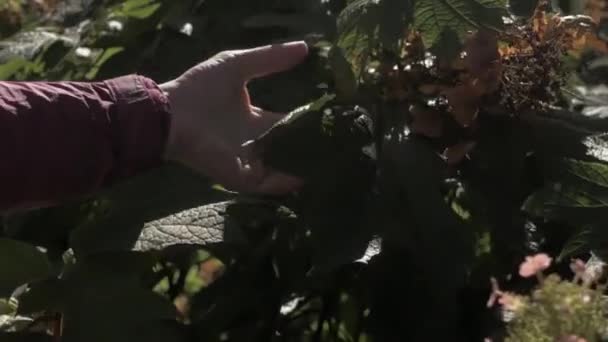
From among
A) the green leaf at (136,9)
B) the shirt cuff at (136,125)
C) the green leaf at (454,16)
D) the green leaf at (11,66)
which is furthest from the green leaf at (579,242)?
the green leaf at (11,66)

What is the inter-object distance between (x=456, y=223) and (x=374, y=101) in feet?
0.51

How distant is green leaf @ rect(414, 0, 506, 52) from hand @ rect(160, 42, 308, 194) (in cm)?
18

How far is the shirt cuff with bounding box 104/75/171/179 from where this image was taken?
3.58ft

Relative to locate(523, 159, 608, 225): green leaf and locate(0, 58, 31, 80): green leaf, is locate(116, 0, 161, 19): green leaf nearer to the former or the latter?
locate(0, 58, 31, 80): green leaf

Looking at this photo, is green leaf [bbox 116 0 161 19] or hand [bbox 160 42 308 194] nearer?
hand [bbox 160 42 308 194]

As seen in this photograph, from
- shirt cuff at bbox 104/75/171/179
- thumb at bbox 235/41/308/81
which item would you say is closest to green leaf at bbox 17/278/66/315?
shirt cuff at bbox 104/75/171/179

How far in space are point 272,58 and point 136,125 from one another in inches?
6.3

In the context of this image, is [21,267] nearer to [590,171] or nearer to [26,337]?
[26,337]

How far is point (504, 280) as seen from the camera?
3.69 feet

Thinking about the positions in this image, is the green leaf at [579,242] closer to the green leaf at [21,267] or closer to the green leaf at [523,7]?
the green leaf at [523,7]

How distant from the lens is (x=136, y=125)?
1095 millimetres

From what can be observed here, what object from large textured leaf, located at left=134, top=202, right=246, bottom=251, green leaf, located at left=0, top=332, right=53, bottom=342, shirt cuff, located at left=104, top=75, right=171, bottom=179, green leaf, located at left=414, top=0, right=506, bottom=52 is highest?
green leaf, located at left=414, top=0, right=506, bottom=52

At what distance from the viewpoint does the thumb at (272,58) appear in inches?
45.2

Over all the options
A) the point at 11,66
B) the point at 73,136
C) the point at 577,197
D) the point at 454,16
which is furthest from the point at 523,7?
the point at 11,66
